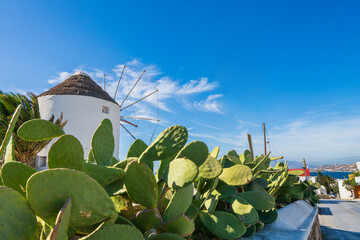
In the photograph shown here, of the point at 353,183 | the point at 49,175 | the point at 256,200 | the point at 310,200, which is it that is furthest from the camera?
the point at 353,183

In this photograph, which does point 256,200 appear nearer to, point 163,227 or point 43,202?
point 163,227

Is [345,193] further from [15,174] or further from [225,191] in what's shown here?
[15,174]

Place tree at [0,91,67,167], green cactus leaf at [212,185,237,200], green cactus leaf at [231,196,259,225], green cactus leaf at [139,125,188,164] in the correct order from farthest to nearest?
tree at [0,91,67,167] < green cactus leaf at [212,185,237,200] < green cactus leaf at [231,196,259,225] < green cactus leaf at [139,125,188,164]

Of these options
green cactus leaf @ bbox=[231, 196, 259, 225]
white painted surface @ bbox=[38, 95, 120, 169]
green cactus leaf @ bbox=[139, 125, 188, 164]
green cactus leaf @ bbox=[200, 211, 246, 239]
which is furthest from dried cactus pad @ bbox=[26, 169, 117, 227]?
white painted surface @ bbox=[38, 95, 120, 169]

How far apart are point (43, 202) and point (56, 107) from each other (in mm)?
17236

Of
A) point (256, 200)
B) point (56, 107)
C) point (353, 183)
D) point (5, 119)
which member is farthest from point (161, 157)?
point (353, 183)

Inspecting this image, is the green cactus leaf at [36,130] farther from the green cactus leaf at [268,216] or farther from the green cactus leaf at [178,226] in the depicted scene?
the green cactus leaf at [268,216]

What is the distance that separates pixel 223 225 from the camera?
3.94 ft

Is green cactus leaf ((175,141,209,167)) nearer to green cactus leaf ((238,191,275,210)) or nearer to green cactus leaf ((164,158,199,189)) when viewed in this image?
green cactus leaf ((164,158,199,189))

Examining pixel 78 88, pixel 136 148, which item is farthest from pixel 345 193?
pixel 136 148

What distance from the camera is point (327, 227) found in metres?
3.68

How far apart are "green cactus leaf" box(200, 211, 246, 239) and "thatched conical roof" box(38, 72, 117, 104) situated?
1702cm

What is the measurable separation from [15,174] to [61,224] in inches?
12.9

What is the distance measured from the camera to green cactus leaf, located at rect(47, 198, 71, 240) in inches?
18.9
